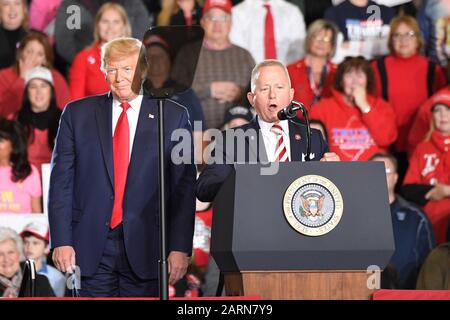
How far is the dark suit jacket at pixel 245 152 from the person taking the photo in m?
3.80

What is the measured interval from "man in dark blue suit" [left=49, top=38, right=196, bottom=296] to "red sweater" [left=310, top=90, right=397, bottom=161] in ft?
7.88

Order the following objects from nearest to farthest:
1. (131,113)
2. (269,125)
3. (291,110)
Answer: (291,110), (269,125), (131,113)

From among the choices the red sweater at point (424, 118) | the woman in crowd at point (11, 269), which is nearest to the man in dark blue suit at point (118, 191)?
the woman in crowd at point (11, 269)

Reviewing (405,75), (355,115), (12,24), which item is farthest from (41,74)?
(405,75)

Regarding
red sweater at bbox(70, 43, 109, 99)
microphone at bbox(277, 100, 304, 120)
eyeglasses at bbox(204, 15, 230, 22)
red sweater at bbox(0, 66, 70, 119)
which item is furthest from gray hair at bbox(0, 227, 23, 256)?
microphone at bbox(277, 100, 304, 120)

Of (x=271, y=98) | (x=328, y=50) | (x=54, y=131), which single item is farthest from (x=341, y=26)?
(x=271, y=98)

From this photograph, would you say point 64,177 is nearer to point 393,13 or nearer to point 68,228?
point 68,228

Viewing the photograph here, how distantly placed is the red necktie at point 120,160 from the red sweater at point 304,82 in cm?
254

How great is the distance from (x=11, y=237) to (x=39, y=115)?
0.75 m

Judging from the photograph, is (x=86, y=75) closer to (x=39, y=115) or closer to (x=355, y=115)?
(x=39, y=115)

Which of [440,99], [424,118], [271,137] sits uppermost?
[440,99]

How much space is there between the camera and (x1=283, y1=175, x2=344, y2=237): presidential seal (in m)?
3.41

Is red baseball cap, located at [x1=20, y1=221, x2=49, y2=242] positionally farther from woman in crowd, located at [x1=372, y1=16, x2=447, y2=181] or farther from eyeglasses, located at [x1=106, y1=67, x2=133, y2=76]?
eyeglasses, located at [x1=106, y1=67, x2=133, y2=76]

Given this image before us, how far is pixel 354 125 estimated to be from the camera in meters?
6.55
